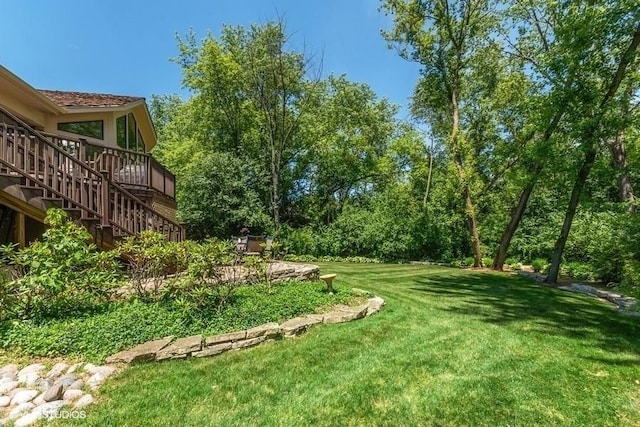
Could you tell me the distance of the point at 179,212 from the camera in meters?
18.5

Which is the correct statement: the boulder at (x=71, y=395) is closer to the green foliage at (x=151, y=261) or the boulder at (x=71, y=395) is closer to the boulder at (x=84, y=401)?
the boulder at (x=84, y=401)

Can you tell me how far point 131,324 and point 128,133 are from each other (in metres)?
10.0

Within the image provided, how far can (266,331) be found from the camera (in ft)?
14.4

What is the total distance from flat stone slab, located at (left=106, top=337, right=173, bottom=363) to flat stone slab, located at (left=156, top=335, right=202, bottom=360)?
57 mm

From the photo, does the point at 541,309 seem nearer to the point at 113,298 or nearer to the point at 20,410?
the point at 113,298

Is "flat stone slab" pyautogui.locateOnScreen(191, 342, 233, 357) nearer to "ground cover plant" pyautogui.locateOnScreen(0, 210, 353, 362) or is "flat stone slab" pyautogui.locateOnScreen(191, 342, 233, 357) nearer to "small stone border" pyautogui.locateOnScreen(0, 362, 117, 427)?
"ground cover plant" pyautogui.locateOnScreen(0, 210, 353, 362)

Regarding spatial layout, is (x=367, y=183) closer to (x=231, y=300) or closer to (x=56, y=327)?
(x=231, y=300)

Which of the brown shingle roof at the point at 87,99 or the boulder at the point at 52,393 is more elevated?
the brown shingle roof at the point at 87,99

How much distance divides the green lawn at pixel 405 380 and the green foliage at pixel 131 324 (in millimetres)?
519

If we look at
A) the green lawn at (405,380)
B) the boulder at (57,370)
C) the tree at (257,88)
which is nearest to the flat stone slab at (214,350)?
the green lawn at (405,380)

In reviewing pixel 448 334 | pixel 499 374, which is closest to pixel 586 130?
pixel 448 334

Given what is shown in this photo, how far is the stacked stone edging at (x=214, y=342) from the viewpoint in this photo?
11.9 feet

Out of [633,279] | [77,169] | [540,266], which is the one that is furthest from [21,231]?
[540,266]

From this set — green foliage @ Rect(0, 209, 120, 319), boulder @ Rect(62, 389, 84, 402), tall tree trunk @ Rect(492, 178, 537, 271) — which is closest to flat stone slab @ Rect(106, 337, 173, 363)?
boulder @ Rect(62, 389, 84, 402)
